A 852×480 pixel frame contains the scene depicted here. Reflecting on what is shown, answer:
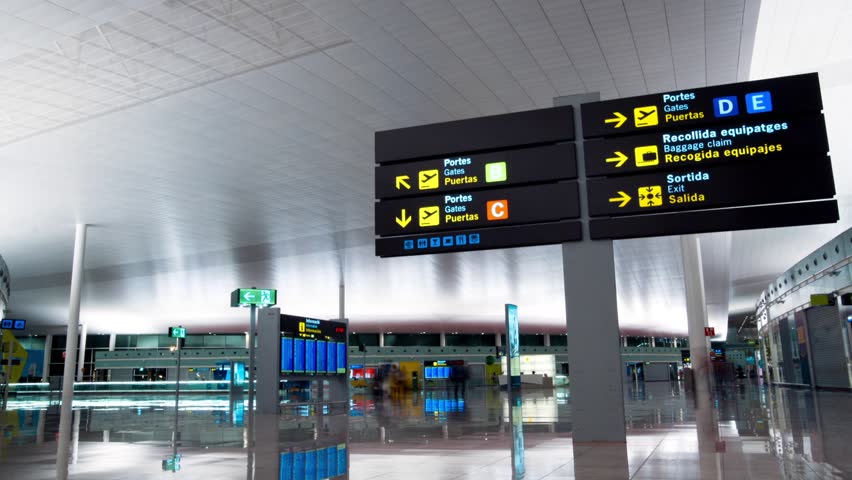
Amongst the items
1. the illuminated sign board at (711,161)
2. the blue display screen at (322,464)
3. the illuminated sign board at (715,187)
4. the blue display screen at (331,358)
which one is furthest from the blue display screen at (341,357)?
the illuminated sign board at (715,187)

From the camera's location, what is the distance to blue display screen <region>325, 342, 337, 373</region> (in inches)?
1072

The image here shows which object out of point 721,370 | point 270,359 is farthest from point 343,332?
point 721,370

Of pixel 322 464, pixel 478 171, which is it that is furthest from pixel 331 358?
pixel 322 464

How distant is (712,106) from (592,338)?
13.2ft

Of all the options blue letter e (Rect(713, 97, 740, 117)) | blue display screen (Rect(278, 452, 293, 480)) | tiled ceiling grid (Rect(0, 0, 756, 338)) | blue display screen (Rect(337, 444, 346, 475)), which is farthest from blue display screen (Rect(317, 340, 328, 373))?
blue letter e (Rect(713, 97, 740, 117))

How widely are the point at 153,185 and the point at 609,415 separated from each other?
18.4 meters

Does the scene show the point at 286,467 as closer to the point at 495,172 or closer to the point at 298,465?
the point at 298,465

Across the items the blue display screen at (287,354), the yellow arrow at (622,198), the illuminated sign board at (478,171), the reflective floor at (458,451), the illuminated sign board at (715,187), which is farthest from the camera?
the blue display screen at (287,354)

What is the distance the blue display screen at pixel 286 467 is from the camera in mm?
7250

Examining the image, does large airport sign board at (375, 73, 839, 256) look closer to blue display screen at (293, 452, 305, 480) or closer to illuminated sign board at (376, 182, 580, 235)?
illuminated sign board at (376, 182, 580, 235)

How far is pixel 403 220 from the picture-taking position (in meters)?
11.3

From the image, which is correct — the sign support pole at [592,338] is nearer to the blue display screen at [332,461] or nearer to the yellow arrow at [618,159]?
the yellow arrow at [618,159]

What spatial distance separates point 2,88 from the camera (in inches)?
637

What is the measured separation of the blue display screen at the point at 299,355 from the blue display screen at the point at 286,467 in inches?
587
